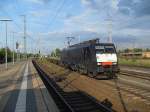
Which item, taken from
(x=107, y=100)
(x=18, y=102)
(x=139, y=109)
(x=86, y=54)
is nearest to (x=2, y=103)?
(x=18, y=102)

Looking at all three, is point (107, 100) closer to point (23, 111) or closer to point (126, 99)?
point (126, 99)

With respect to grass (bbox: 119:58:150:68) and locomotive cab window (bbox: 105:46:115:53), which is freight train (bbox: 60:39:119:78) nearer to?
locomotive cab window (bbox: 105:46:115:53)

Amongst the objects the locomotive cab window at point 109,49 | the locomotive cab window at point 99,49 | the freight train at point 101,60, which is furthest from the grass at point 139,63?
the locomotive cab window at point 99,49

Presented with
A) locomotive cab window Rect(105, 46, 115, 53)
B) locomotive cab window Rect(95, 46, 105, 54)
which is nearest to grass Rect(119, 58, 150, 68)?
locomotive cab window Rect(105, 46, 115, 53)

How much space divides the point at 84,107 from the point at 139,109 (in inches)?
84.7

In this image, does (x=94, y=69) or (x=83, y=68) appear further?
(x=83, y=68)

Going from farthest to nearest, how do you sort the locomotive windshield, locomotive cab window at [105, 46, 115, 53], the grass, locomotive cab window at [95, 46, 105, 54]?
1. the grass
2. locomotive cab window at [105, 46, 115, 53]
3. the locomotive windshield
4. locomotive cab window at [95, 46, 105, 54]

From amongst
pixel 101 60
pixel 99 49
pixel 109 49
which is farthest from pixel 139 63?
pixel 101 60

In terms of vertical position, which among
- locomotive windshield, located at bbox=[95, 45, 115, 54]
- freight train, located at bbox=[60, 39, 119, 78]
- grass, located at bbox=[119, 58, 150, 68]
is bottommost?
grass, located at bbox=[119, 58, 150, 68]

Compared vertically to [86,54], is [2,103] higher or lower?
lower

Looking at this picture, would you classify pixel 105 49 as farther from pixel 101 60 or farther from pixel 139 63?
pixel 139 63

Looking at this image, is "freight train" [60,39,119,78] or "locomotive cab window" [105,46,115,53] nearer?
"freight train" [60,39,119,78]

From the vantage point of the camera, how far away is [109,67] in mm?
26266

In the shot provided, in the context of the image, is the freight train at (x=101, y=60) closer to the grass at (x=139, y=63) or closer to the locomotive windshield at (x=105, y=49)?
the locomotive windshield at (x=105, y=49)
